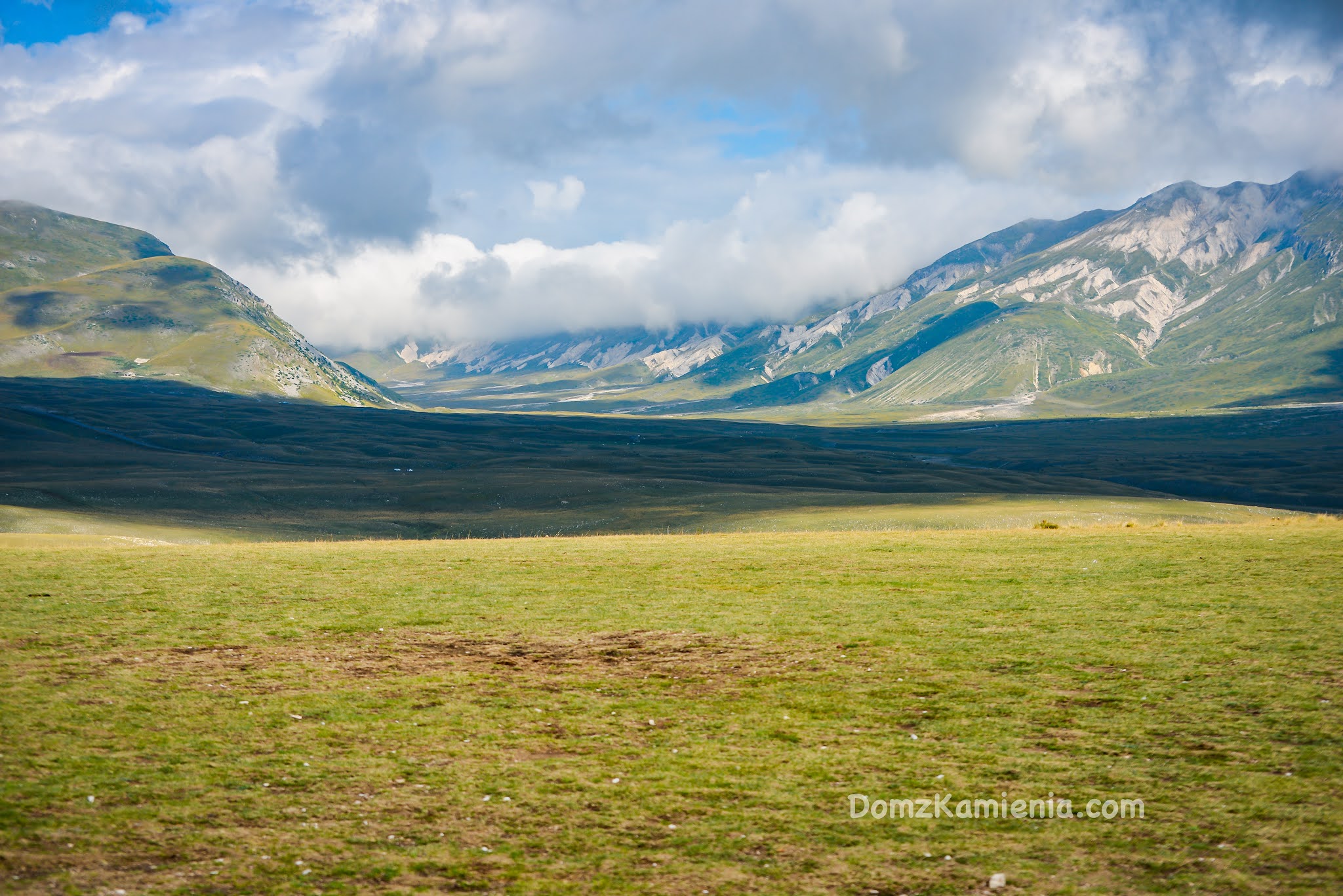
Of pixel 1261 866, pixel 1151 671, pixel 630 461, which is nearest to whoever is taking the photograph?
pixel 1261 866

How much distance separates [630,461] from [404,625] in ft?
377

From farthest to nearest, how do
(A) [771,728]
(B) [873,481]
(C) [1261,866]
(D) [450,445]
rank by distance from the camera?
(D) [450,445]
(B) [873,481]
(A) [771,728]
(C) [1261,866]

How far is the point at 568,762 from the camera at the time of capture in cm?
1281

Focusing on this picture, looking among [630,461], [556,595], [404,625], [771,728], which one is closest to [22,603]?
[404,625]

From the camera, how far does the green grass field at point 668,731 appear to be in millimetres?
10156

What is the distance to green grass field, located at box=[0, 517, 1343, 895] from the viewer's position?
400 inches

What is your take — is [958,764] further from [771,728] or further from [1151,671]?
[1151,671]

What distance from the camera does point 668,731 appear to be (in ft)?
46.3

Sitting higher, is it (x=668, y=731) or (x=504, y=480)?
(x=668, y=731)

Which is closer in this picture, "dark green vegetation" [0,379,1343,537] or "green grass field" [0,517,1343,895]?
"green grass field" [0,517,1343,895]

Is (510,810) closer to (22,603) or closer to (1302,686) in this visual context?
(1302,686)

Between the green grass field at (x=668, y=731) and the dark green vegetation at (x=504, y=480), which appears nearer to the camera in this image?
the green grass field at (x=668, y=731)

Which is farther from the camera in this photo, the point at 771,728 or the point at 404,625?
the point at 404,625

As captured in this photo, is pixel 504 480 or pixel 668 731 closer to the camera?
pixel 668 731
